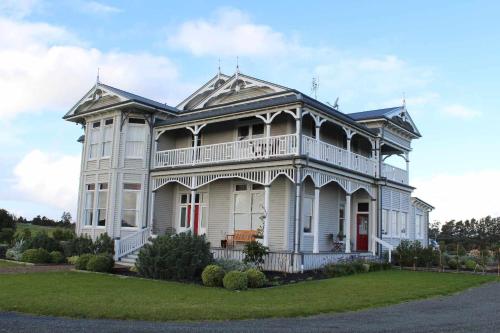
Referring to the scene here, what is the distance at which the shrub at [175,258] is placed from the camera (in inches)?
712

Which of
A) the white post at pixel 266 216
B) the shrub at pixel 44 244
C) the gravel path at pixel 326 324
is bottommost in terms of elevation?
the gravel path at pixel 326 324

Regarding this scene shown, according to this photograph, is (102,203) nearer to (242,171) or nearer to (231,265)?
(242,171)

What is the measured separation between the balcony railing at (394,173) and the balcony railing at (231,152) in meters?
8.11

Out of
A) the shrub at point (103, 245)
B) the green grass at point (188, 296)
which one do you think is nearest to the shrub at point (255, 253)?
the green grass at point (188, 296)

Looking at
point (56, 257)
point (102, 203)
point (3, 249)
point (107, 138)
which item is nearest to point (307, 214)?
point (102, 203)

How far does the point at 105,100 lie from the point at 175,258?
13.8 meters

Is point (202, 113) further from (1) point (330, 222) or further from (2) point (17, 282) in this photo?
(2) point (17, 282)

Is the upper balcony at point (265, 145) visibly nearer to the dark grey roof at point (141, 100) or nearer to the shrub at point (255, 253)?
the dark grey roof at point (141, 100)

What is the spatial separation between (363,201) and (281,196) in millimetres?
6218

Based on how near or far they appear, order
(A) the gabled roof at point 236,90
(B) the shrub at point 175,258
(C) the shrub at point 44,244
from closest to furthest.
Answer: (B) the shrub at point 175,258
(A) the gabled roof at point 236,90
(C) the shrub at point 44,244

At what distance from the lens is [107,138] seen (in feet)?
91.6

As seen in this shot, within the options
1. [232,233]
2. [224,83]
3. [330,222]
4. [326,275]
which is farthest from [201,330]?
[224,83]

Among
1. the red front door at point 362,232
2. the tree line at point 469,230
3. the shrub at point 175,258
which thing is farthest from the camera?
the tree line at point 469,230

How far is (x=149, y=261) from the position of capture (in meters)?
18.5
